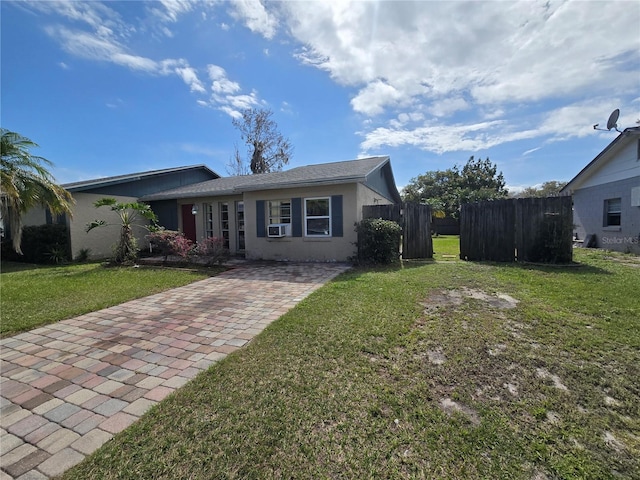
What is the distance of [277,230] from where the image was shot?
9820mm

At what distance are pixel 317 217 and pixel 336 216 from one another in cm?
76

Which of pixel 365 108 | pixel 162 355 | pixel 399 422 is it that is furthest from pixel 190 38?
pixel 399 422

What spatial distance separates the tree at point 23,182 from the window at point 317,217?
8.23 meters

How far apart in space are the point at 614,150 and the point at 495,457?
14.9 m

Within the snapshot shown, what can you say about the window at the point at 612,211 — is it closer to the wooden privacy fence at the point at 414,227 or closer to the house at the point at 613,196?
the house at the point at 613,196

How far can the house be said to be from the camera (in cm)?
1002

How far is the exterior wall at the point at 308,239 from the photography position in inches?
359

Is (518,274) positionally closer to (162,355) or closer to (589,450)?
(589,450)

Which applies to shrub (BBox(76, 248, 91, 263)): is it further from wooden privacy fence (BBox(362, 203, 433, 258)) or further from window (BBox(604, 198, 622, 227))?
window (BBox(604, 198, 622, 227))

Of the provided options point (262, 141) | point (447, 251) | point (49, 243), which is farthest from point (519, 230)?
point (262, 141)

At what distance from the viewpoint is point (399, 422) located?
2.03 m

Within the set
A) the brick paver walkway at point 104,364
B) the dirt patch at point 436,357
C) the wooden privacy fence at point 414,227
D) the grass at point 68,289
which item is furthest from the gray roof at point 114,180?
the dirt patch at point 436,357

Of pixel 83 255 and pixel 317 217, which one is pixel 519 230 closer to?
pixel 317 217

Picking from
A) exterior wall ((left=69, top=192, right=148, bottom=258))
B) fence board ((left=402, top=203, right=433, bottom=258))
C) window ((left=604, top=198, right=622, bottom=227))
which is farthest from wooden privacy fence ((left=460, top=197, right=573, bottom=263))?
exterior wall ((left=69, top=192, right=148, bottom=258))
